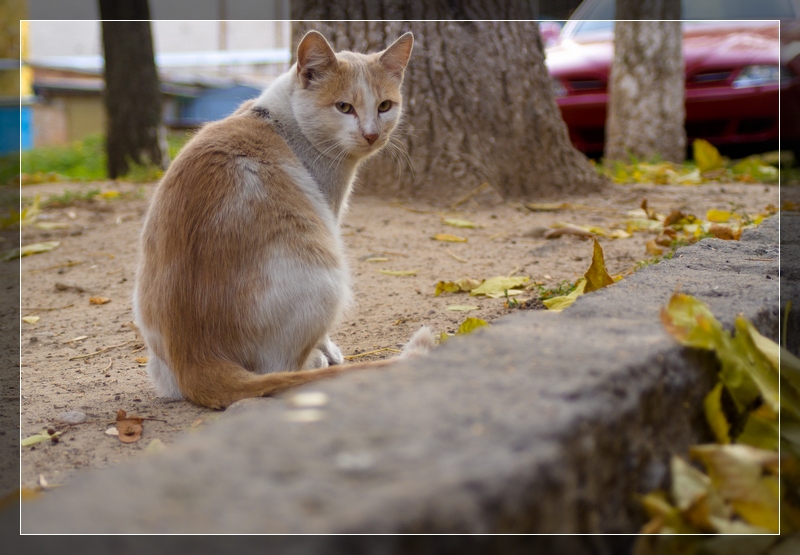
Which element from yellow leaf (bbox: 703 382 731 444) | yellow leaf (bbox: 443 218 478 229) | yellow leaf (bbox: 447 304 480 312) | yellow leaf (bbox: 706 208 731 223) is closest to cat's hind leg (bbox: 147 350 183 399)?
A: yellow leaf (bbox: 447 304 480 312)

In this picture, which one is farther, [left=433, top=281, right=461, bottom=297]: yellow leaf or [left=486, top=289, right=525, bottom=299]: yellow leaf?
[left=433, top=281, right=461, bottom=297]: yellow leaf

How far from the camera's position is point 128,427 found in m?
2.03

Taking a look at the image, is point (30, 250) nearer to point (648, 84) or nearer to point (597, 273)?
point (597, 273)

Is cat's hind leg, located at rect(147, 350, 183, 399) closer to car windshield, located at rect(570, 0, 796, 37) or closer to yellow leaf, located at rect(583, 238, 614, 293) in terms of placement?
yellow leaf, located at rect(583, 238, 614, 293)

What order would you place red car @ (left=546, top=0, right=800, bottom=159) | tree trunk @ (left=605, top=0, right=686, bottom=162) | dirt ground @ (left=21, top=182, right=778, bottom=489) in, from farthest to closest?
tree trunk @ (left=605, top=0, right=686, bottom=162), red car @ (left=546, top=0, right=800, bottom=159), dirt ground @ (left=21, top=182, right=778, bottom=489)

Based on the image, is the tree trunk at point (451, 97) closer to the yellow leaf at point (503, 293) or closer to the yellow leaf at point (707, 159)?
the yellow leaf at point (503, 293)

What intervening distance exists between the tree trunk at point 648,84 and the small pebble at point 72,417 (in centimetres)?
568

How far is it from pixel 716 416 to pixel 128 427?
4.99 feet

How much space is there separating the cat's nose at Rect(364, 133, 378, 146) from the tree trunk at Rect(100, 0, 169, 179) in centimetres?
477

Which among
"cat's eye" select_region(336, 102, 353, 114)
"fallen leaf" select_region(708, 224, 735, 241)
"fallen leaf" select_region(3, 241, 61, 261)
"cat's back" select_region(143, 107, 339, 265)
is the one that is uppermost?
"cat's eye" select_region(336, 102, 353, 114)

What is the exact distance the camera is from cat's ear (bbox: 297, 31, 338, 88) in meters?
2.62

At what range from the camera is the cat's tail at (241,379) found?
1.91 m

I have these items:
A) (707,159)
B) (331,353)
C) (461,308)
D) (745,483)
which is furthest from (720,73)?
Result: (745,483)

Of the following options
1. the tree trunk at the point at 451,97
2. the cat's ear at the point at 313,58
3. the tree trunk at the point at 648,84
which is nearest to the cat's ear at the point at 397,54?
the cat's ear at the point at 313,58
